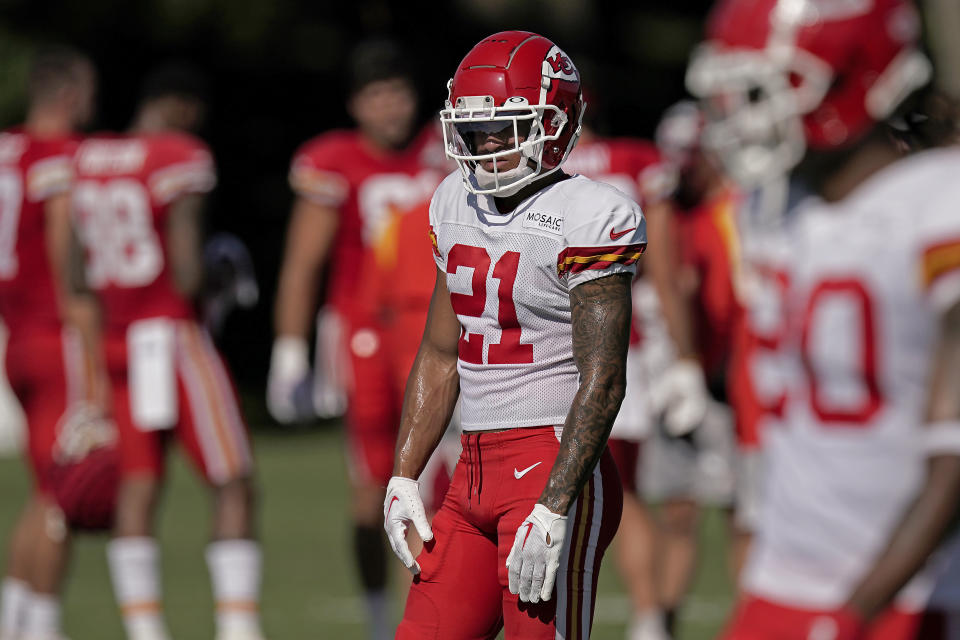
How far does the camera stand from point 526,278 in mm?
3742

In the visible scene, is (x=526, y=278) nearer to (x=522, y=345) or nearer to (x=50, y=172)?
(x=522, y=345)

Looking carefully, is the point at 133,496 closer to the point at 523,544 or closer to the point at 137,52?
the point at 523,544

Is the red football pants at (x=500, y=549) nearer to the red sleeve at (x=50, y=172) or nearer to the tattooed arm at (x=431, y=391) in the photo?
the tattooed arm at (x=431, y=391)

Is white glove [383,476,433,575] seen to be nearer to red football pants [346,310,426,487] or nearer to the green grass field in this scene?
red football pants [346,310,426,487]

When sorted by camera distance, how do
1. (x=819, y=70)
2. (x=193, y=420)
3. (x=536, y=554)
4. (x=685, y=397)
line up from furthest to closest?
(x=685, y=397) < (x=193, y=420) < (x=536, y=554) < (x=819, y=70)

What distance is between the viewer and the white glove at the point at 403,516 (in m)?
3.84

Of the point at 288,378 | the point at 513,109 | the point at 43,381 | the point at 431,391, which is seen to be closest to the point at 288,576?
the point at 288,378

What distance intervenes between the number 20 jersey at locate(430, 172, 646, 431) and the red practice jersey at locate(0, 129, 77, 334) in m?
3.55

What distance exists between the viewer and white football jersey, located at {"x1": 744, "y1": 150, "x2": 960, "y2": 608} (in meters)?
2.78

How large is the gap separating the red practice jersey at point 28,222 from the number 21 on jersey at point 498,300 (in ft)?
11.7

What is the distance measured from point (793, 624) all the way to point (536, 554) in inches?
29.0

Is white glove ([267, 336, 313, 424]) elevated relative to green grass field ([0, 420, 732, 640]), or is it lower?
elevated

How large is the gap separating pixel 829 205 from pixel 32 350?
15.9 feet

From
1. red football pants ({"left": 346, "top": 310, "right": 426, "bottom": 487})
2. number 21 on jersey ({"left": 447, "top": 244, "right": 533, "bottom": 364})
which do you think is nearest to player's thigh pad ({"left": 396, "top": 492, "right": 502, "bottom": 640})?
number 21 on jersey ({"left": 447, "top": 244, "right": 533, "bottom": 364})
